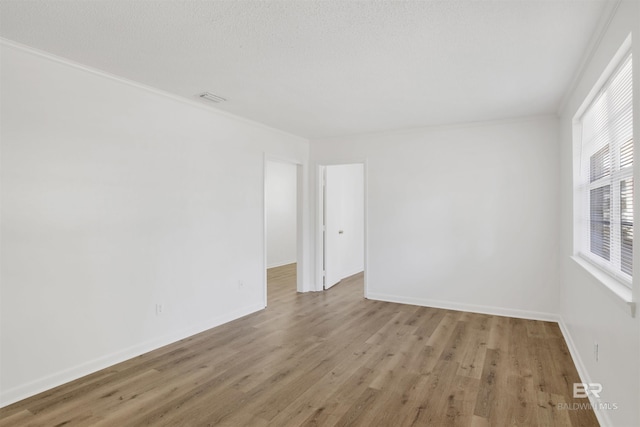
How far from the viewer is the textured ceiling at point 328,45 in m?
2.08

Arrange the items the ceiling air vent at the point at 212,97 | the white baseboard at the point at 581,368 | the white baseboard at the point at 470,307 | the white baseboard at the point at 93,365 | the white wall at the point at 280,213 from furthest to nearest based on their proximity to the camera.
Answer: the white wall at the point at 280,213, the white baseboard at the point at 470,307, the ceiling air vent at the point at 212,97, the white baseboard at the point at 93,365, the white baseboard at the point at 581,368

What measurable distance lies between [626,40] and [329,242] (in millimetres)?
4604

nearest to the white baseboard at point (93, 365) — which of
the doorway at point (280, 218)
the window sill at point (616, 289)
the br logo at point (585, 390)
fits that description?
the br logo at point (585, 390)

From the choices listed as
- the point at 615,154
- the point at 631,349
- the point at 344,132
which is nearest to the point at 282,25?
the point at 615,154

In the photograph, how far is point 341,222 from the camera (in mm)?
6582

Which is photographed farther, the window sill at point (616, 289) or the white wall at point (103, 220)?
the white wall at point (103, 220)

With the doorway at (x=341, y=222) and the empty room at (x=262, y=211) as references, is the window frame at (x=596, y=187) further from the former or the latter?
the doorway at (x=341, y=222)

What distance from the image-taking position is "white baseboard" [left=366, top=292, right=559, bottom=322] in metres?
4.36

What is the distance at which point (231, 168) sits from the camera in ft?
14.3

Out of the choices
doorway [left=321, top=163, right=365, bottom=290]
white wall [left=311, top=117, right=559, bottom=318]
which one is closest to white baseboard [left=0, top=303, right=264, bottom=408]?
doorway [left=321, top=163, right=365, bottom=290]

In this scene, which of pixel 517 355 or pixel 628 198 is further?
pixel 517 355

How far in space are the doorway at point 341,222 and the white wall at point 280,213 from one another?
2048 millimetres

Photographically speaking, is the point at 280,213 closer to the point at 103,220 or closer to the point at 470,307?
the point at 470,307

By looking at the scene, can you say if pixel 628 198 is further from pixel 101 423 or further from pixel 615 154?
pixel 101 423
